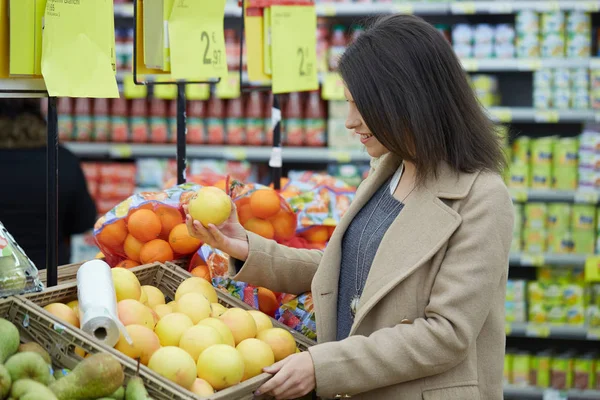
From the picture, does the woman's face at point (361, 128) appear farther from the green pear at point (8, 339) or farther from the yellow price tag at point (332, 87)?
the yellow price tag at point (332, 87)

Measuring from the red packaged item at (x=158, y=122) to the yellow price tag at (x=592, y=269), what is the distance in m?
2.37

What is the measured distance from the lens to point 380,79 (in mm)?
1403

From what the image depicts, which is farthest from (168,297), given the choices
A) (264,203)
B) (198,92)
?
(198,92)

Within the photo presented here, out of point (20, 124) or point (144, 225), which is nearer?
point (144, 225)

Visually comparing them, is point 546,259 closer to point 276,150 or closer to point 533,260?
point 533,260

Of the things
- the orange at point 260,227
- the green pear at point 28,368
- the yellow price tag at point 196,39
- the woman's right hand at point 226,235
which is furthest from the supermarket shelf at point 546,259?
the green pear at point 28,368

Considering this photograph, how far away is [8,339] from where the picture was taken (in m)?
1.15

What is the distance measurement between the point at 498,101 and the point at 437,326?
3.21 meters

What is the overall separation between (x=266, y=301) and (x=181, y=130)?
56 cm

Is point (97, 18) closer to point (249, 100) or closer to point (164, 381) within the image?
point (164, 381)

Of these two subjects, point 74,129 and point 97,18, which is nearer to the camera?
point 97,18

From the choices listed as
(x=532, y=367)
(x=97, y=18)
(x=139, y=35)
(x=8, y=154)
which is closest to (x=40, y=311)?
(x=97, y=18)

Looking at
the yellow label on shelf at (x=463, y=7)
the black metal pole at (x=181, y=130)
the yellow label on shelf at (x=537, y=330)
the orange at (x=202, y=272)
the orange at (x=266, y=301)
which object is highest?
the yellow label on shelf at (x=463, y=7)

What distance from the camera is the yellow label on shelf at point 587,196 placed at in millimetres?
3861
